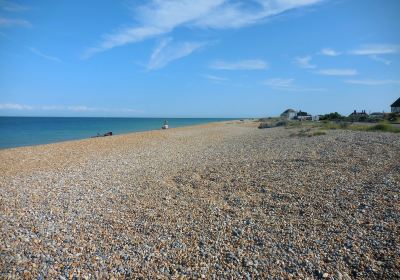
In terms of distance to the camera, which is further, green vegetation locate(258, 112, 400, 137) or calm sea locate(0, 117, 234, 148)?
calm sea locate(0, 117, 234, 148)

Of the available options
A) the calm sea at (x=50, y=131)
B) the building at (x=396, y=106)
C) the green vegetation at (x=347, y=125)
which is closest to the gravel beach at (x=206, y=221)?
the green vegetation at (x=347, y=125)

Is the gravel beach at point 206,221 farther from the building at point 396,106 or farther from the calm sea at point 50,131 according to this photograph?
the building at point 396,106

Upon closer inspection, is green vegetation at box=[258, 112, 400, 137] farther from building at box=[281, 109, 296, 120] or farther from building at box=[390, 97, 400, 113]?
building at box=[281, 109, 296, 120]

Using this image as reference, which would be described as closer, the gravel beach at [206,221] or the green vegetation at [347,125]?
the gravel beach at [206,221]

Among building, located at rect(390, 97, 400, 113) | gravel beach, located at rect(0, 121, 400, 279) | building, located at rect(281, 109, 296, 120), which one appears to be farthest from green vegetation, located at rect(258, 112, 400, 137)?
building, located at rect(281, 109, 296, 120)

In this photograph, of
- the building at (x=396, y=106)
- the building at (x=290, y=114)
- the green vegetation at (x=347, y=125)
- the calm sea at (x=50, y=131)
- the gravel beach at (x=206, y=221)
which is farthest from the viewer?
the building at (x=290, y=114)

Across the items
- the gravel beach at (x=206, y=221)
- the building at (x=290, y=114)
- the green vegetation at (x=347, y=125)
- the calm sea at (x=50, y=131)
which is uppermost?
the building at (x=290, y=114)

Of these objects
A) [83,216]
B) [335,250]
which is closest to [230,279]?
[335,250]

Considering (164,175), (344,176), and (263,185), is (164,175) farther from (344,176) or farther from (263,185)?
(344,176)

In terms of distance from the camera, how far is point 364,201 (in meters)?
6.77

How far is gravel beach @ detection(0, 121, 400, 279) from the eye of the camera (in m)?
4.32

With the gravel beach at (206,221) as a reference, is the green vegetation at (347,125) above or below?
above

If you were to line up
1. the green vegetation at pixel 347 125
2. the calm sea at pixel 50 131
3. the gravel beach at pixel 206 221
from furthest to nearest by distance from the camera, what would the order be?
the calm sea at pixel 50 131, the green vegetation at pixel 347 125, the gravel beach at pixel 206 221

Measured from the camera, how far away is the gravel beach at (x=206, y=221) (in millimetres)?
4324
